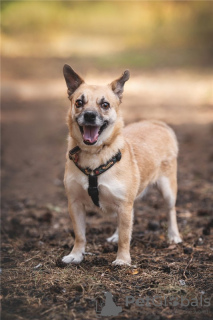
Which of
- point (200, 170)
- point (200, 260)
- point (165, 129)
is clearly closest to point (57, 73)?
point (200, 170)

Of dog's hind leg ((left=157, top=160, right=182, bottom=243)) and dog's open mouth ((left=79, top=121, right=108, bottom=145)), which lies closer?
dog's open mouth ((left=79, top=121, right=108, bottom=145))

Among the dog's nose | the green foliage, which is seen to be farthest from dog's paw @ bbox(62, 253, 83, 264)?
the green foliage

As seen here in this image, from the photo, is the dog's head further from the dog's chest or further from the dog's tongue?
the dog's chest

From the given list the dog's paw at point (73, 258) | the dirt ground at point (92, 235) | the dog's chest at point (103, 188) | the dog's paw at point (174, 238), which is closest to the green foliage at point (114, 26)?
the dirt ground at point (92, 235)

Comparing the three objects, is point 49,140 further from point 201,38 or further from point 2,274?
point 201,38

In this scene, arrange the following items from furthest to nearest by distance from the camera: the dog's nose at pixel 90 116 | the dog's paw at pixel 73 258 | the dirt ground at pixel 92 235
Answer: the dog's paw at pixel 73 258
the dog's nose at pixel 90 116
the dirt ground at pixel 92 235

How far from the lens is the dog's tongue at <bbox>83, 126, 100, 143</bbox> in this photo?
14.4 feet

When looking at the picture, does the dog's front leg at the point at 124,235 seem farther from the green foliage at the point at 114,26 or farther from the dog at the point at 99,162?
the green foliage at the point at 114,26

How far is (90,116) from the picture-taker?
4.31 metres

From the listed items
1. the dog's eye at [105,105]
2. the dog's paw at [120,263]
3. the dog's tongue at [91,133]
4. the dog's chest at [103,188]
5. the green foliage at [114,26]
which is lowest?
the dog's paw at [120,263]

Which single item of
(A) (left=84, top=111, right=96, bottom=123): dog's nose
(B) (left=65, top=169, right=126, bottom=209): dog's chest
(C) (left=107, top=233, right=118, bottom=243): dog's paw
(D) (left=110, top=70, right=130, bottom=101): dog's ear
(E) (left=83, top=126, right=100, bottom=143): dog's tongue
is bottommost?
(C) (left=107, top=233, right=118, bottom=243): dog's paw

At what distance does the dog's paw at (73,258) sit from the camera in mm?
4750

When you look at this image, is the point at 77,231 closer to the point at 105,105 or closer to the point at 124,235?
the point at 124,235

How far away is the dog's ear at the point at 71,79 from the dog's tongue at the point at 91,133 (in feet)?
1.92
